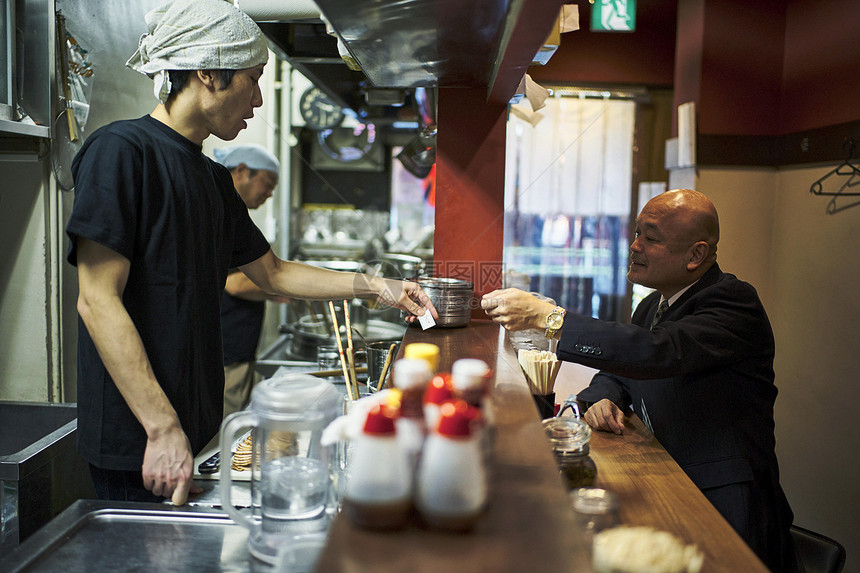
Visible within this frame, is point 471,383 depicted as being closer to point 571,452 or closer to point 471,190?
point 571,452

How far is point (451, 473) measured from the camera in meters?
0.72

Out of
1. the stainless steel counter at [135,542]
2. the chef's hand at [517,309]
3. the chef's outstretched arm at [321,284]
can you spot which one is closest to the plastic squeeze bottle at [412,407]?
the stainless steel counter at [135,542]

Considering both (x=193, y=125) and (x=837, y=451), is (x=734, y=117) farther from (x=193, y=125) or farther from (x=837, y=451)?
(x=193, y=125)

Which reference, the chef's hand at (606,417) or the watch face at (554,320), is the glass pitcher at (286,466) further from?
the chef's hand at (606,417)

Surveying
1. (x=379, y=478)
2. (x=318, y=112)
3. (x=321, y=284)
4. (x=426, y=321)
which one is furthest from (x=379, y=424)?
(x=318, y=112)

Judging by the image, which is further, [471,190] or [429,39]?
[471,190]

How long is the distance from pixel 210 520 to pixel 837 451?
10.4 ft

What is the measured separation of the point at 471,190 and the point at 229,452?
1454 mm

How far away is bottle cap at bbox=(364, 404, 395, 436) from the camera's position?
2.35 ft

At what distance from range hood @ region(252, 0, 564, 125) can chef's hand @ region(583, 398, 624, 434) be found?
39.2 inches

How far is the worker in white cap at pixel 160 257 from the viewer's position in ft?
4.46

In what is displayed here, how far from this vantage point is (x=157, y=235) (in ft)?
4.81

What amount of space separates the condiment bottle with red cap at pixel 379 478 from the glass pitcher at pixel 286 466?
352mm

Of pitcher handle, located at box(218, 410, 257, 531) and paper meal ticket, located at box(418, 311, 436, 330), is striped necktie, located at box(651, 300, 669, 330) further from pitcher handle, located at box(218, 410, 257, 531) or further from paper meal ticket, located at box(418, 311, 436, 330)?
pitcher handle, located at box(218, 410, 257, 531)
